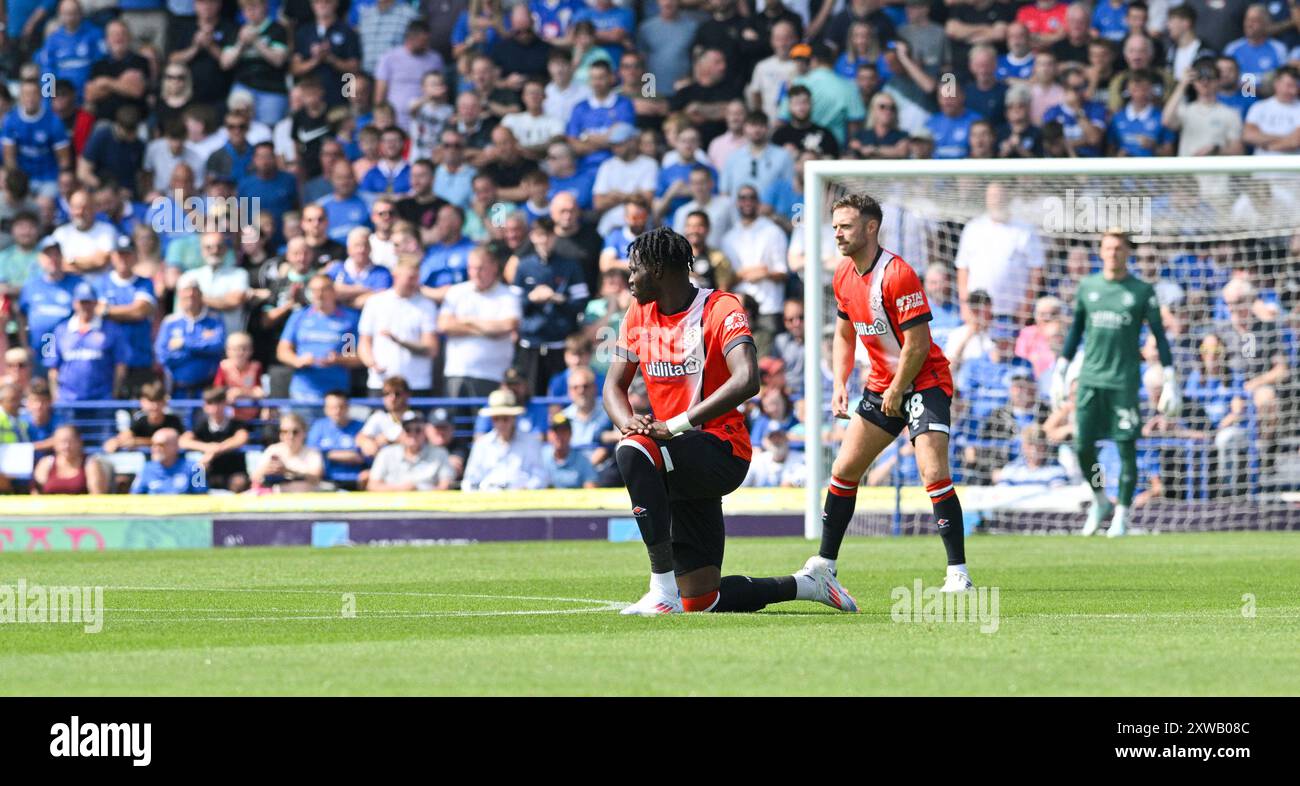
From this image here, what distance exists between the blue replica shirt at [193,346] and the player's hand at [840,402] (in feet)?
33.9

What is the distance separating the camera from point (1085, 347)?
1945 centimetres

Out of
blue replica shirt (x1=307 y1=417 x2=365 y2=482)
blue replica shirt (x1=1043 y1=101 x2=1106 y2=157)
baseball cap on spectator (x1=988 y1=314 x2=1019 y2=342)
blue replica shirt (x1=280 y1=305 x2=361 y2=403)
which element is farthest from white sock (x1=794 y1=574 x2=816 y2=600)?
blue replica shirt (x1=1043 y1=101 x2=1106 y2=157)

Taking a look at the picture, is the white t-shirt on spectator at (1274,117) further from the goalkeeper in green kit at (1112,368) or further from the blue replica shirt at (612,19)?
the blue replica shirt at (612,19)

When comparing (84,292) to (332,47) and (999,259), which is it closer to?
(332,47)

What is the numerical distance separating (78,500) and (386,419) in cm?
299

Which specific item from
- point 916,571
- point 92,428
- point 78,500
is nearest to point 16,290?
point 92,428

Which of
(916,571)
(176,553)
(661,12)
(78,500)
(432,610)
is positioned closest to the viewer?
(432,610)

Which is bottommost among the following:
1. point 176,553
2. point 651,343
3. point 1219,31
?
point 176,553

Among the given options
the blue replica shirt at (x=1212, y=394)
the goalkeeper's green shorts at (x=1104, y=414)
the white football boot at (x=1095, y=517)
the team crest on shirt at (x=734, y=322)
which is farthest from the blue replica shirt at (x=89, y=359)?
the team crest on shirt at (x=734, y=322)

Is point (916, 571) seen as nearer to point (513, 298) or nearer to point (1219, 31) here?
point (513, 298)

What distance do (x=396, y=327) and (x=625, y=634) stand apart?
11.7m

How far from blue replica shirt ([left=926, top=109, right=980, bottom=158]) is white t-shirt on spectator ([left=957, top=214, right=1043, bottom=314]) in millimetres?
1739

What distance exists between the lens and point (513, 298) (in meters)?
20.8
